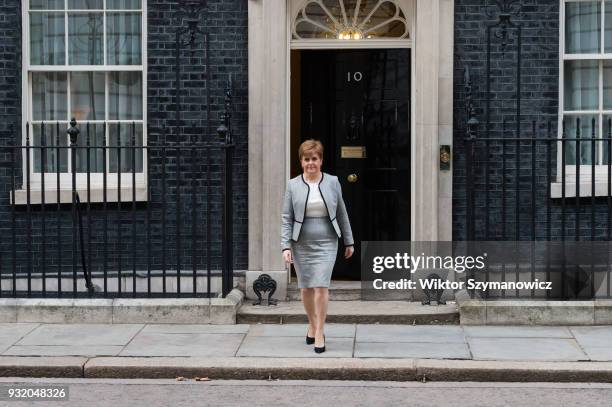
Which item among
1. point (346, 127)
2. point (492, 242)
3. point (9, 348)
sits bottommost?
point (9, 348)

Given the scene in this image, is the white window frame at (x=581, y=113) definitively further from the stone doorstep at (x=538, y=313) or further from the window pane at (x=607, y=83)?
the stone doorstep at (x=538, y=313)

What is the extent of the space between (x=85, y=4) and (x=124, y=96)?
3.25 feet

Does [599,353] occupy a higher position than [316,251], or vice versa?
[316,251]

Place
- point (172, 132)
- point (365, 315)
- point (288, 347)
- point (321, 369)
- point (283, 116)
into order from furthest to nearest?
1. point (172, 132)
2. point (283, 116)
3. point (365, 315)
4. point (288, 347)
5. point (321, 369)

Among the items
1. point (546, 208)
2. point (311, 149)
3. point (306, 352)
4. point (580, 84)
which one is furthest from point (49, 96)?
point (580, 84)

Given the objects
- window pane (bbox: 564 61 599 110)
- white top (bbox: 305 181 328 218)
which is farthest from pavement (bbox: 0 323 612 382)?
window pane (bbox: 564 61 599 110)

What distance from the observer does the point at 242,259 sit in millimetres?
11211

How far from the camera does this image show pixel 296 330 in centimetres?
1000

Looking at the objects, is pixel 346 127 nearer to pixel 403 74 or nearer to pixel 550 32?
pixel 403 74

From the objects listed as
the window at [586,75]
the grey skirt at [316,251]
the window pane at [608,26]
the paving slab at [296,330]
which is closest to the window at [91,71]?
the paving slab at [296,330]

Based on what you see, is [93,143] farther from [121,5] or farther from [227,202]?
[227,202]

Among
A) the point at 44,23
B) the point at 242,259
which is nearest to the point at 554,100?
the point at 242,259

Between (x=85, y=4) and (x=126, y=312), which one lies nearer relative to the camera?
(x=126, y=312)

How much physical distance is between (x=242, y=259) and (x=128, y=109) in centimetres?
190
